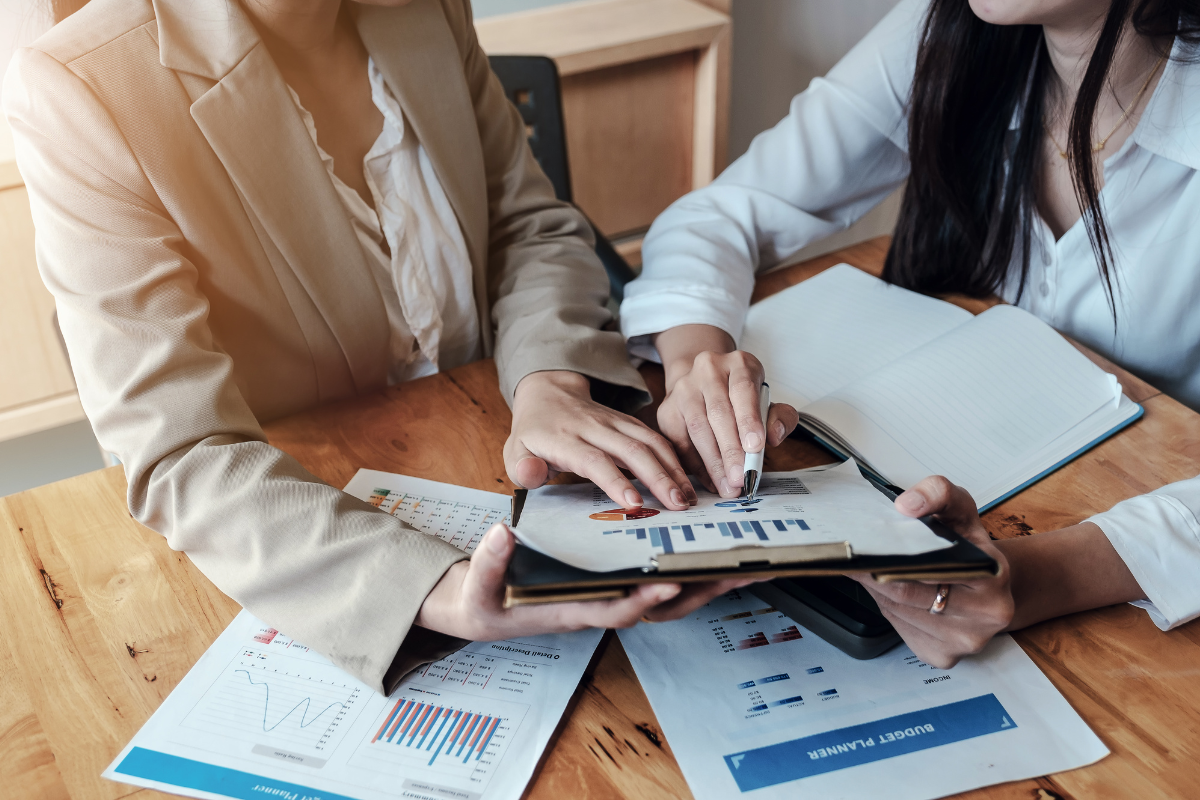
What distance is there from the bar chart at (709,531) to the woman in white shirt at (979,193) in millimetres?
198

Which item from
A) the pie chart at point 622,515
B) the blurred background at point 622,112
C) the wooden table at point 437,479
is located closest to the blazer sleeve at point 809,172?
the wooden table at point 437,479

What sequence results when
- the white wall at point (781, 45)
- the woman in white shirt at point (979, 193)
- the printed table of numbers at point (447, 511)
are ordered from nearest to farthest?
the printed table of numbers at point (447, 511)
the woman in white shirt at point (979, 193)
the white wall at point (781, 45)

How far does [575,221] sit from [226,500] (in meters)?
0.72

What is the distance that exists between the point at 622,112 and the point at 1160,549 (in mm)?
2043

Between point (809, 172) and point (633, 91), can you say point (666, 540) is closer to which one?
point (809, 172)

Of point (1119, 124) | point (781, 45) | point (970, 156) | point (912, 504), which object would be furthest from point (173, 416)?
point (781, 45)

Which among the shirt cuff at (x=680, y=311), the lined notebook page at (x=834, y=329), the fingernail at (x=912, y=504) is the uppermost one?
the fingernail at (x=912, y=504)

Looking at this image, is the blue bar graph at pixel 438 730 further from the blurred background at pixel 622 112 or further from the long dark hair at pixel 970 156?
the blurred background at pixel 622 112

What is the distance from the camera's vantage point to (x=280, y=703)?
0.68 meters

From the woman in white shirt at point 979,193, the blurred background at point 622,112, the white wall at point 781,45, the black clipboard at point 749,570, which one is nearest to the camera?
the black clipboard at point 749,570

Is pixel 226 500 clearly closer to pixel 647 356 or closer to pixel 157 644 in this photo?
pixel 157 644

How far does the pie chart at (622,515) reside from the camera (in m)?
0.68

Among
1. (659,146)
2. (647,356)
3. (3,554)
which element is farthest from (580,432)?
(659,146)

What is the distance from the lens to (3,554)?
0.85m
